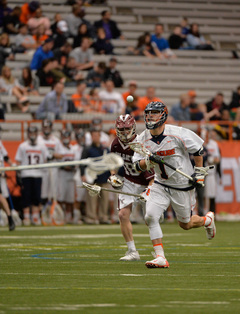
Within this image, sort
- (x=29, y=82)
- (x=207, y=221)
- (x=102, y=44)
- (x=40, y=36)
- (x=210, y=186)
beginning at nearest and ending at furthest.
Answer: (x=207, y=221) < (x=210, y=186) < (x=29, y=82) < (x=40, y=36) < (x=102, y=44)

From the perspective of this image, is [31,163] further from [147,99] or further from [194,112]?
[194,112]

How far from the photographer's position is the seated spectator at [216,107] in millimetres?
21438

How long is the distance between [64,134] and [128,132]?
8721 millimetres

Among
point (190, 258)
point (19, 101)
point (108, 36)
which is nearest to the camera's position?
point (190, 258)

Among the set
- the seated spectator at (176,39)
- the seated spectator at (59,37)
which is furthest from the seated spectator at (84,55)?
the seated spectator at (176,39)

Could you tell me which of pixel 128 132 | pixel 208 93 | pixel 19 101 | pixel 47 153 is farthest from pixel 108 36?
pixel 128 132

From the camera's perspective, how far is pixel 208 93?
79.9 feet

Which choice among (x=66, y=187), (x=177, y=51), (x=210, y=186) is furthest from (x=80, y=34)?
(x=210, y=186)

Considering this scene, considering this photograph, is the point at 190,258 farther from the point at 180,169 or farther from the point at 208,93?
the point at 208,93

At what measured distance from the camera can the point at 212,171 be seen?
1958cm

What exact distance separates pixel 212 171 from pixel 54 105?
4113 millimetres

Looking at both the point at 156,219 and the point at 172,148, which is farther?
the point at 172,148

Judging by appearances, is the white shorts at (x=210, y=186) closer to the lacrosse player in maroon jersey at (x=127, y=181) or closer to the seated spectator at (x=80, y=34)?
the seated spectator at (x=80, y=34)

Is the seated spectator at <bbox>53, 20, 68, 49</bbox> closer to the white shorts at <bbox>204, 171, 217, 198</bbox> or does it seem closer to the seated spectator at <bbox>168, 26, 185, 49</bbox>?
the seated spectator at <bbox>168, 26, 185, 49</bbox>
